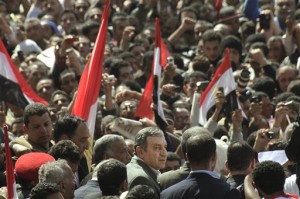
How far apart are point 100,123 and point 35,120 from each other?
108 inches

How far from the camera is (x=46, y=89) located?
16422 mm

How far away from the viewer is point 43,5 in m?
21.4

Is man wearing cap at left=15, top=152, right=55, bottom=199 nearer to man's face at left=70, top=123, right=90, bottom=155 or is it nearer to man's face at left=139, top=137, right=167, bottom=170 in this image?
man's face at left=139, top=137, right=167, bottom=170

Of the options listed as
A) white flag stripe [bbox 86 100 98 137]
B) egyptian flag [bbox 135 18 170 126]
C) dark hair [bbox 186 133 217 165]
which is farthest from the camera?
egyptian flag [bbox 135 18 170 126]

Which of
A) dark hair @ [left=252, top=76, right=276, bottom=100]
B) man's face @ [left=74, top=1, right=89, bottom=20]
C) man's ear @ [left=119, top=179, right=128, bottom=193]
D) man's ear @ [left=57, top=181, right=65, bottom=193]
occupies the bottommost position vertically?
dark hair @ [left=252, top=76, right=276, bottom=100]

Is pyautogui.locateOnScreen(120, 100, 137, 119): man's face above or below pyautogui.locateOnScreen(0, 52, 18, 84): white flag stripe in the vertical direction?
below

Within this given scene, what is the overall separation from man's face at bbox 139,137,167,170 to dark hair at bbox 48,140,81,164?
58cm

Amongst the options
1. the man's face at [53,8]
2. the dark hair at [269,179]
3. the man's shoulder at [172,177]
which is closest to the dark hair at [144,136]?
the man's shoulder at [172,177]

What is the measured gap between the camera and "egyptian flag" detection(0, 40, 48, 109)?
1333 centimetres

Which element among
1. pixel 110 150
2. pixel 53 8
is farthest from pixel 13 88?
pixel 53 8

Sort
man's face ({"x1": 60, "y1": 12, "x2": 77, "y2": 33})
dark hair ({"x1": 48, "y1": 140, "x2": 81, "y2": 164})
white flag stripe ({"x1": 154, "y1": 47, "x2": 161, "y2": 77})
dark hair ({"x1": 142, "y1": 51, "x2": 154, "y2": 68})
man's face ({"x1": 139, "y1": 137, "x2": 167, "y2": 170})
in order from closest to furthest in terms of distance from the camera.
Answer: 1. dark hair ({"x1": 48, "y1": 140, "x2": 81, "y2": 164})
2. man's face ({"x1": 139, "y1": 137, "x2": 167, "y2": 170})
3. white flag stripe ({"x1": 154, "y1": 47, "x2": 161, "y2": 77})
4. dark hair ({"x1": 142, "y1": 51, "x2": 154, "y2": 68})
5. man's face ({"x1": 60, "y1": 12, "x2": 77, "y2": 33})

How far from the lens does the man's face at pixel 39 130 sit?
1150cm

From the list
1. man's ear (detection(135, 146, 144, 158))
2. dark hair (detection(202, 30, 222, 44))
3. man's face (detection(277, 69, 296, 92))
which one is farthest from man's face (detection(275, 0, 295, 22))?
man's ear (detection(135, 146, 144, 158))

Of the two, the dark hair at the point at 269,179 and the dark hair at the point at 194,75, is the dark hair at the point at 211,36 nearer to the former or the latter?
the dark hair at the point at 194,75
